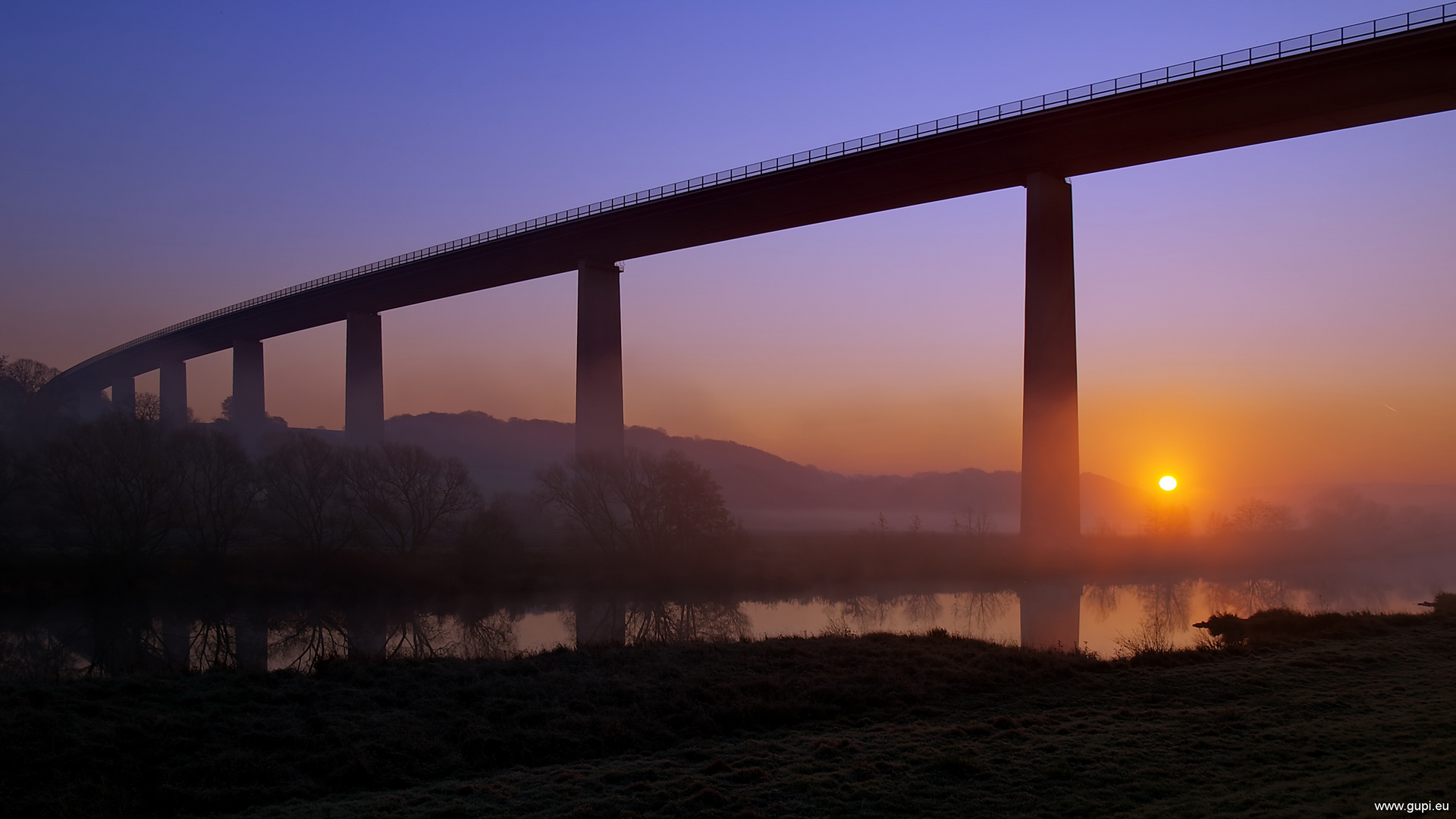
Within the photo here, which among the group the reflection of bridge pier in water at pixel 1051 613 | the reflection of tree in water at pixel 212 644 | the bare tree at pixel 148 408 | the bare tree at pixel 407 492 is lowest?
the reflection of bridge pier in water at pixel 1051 613

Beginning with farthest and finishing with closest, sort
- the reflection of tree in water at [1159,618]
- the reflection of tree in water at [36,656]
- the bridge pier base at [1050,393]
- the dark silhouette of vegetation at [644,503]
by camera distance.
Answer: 1. the dark silhouette of vegetation at [644,503]
2. the bridge pier base at [1050,393]
3. the reflection of tree in water at [1159,618]
4. the reflection of tree in water at [36,656]

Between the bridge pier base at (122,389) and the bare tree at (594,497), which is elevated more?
the bridge pier base at (122,389)

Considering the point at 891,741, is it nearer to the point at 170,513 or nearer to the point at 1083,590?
the point at 1083,590

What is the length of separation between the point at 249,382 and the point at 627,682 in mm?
64928

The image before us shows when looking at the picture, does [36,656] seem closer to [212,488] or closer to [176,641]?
[176,641]

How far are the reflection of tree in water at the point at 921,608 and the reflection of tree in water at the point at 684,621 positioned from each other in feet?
18.6

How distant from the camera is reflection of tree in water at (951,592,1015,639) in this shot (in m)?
26.2

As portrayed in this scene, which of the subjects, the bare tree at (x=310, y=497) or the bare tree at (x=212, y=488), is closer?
the bare tree at (x=212, y=488)

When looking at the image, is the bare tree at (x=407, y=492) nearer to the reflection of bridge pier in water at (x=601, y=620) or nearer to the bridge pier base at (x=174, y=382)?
the reflection of bridge pier in water at (x=601, y=620)

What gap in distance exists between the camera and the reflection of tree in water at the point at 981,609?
26.2 m

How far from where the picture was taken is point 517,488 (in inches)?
3780

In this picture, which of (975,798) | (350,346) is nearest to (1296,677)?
(975,798)

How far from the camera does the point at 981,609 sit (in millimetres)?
30234

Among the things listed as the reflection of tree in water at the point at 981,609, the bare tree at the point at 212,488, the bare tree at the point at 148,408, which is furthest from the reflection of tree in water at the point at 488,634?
the bare tree at the point at 148,408
